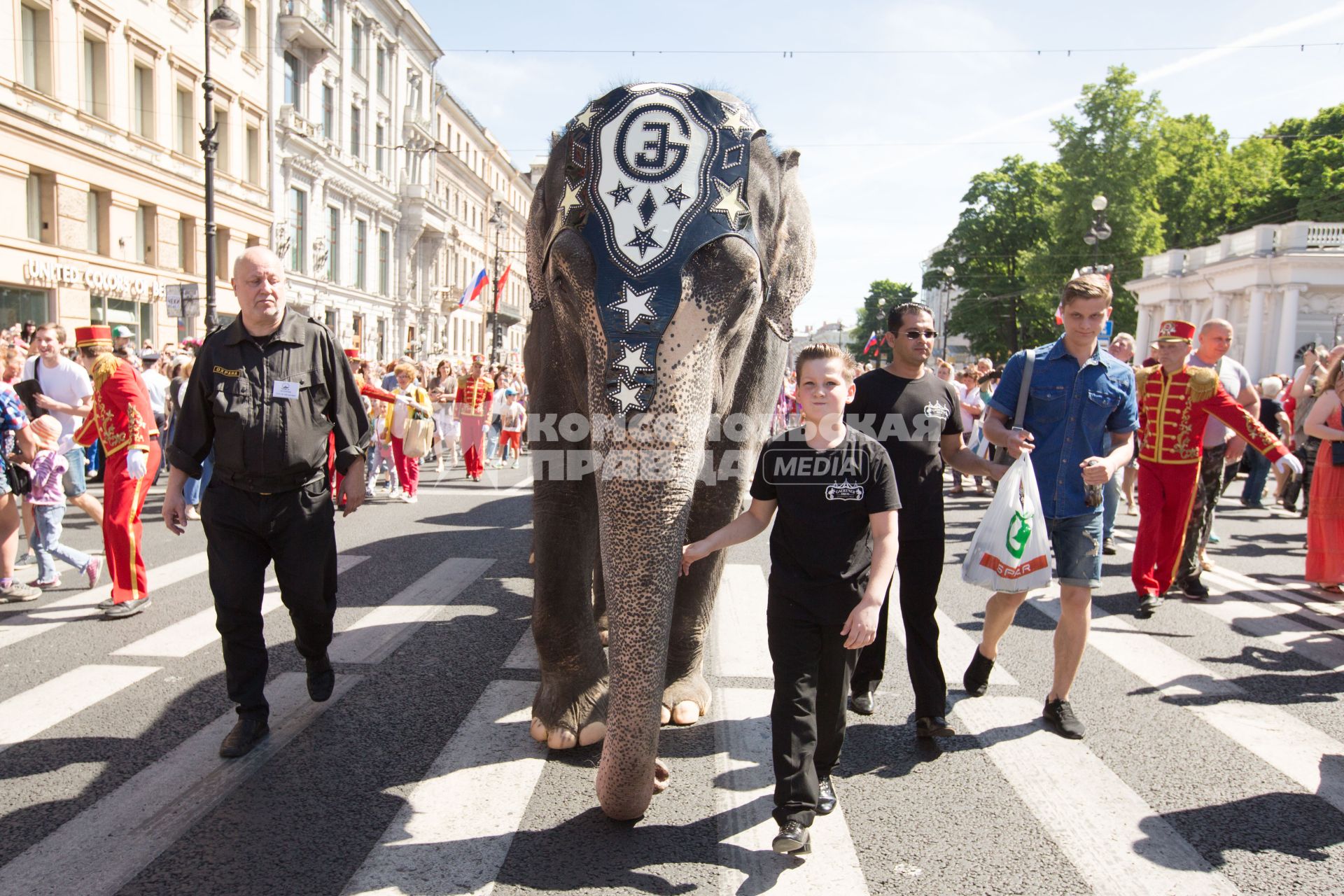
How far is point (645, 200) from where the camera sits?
11.7ft

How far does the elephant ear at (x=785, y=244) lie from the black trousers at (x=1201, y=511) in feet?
15.4

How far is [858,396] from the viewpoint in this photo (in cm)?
459

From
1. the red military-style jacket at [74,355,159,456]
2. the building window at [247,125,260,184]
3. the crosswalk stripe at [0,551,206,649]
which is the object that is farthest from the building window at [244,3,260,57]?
the red military-style jacket at [74,355,159,456]

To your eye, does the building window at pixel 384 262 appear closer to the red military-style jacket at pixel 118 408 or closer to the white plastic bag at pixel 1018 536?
the red military-style jacket at pixel 118 408

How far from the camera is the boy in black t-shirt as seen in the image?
337cm

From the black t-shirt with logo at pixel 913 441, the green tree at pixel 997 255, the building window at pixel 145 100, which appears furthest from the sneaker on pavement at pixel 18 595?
the green tree at pixel 997 255

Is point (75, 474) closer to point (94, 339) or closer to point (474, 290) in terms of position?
point (94, 339)

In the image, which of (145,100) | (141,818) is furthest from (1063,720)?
(145,100)

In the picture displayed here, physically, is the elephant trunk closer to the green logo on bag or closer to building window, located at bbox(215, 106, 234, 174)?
the green logo on bag

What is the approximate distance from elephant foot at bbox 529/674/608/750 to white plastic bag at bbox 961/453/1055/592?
6.09 ft

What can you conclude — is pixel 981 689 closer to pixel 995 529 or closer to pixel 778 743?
pixel 995 529

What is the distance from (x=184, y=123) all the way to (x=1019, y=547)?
32.0 m

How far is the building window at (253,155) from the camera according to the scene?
34719mm

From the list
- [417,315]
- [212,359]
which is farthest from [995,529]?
[417,315]
